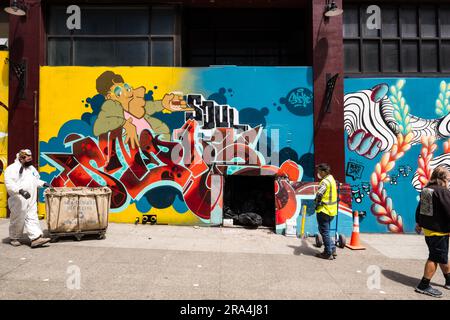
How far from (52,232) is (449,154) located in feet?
33.4

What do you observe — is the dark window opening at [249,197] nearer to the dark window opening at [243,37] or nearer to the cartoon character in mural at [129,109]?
the cartoon character in mural at [129,109]

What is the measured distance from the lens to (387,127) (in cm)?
909

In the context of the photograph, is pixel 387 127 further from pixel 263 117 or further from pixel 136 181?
pixel 136 181

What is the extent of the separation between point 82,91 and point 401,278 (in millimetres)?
8988

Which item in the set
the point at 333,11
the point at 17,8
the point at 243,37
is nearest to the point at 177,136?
the point at 243,37

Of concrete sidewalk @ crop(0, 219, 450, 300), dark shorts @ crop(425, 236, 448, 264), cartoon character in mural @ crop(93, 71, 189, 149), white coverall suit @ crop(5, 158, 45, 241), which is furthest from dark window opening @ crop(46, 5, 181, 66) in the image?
dark shorts @ crop(425, 236, 448, 264)

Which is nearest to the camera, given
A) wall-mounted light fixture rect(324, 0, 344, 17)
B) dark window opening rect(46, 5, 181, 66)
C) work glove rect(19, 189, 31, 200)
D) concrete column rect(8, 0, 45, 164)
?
work glove rect(19, 189, 31, 200)

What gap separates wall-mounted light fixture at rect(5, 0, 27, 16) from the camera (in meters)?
8.78

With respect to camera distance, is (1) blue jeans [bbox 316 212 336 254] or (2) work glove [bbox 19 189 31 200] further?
(2) work glove [bbox 19 189 31 200]

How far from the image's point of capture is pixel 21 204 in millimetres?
6820

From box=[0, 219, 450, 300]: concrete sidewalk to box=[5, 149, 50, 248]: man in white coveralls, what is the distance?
0.25 m

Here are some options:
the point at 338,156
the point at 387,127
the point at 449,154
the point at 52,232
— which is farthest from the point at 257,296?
the point at 449,154

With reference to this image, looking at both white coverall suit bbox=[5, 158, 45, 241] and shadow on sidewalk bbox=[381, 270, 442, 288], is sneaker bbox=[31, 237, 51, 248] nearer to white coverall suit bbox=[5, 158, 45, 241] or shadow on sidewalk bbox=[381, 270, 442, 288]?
white coverall suit bbox=[5, 158, 45, 241]

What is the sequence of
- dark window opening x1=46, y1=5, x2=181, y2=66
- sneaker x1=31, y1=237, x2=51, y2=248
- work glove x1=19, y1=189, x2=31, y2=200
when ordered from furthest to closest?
dark window opening x1=46, y1=5, x2=181, y2=66
sneaker x1=31, y1=237, x2=51, y2=248
work glove x1=19, y1=189, x2=31, y2=200
